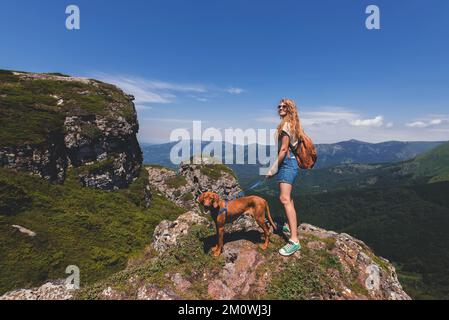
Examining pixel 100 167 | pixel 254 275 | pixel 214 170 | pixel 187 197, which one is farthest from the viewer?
pixel 214 170

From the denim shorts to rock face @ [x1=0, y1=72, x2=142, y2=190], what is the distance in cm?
7109

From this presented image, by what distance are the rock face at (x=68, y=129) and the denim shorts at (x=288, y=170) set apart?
71.1 meters

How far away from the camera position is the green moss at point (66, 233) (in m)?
46.1

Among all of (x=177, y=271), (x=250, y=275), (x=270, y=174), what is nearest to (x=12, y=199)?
(x=177, y=271)

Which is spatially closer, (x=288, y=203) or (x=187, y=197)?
(x=288, y=203)

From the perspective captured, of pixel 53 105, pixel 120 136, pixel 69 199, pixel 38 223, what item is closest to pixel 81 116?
pixel 53 105

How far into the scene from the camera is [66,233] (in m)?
56.8

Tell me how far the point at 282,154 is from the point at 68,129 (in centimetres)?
8354

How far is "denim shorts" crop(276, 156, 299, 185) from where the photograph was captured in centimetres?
1012

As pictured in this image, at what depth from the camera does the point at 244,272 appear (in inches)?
408

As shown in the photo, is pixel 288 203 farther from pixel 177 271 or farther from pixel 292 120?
pixel 177 271

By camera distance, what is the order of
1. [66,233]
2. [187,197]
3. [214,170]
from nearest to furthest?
1. [66,233]
2. [187,197]
3. [214,170]
